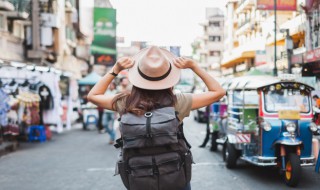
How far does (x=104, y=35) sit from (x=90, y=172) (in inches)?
1007

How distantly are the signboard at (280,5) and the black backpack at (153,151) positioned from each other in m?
20.1

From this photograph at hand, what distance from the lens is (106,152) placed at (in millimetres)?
11133

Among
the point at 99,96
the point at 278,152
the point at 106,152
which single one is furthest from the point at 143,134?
the point at 106,152

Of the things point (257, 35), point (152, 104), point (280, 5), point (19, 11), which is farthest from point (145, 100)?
point (257, 35)

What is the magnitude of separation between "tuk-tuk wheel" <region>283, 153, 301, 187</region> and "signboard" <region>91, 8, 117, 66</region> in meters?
26.2

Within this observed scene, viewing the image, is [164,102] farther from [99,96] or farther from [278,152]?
[278,152]

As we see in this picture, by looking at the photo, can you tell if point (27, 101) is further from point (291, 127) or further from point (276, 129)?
point (291, 127)

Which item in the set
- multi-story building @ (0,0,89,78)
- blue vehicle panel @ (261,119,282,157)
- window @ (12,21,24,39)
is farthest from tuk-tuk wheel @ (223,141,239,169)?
window @ (12,21,24,39)

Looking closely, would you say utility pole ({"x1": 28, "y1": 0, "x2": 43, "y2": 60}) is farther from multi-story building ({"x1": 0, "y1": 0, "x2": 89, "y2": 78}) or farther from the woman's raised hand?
the woman's raised hand

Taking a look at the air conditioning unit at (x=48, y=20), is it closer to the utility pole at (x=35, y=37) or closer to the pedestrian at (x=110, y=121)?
the utility pole at (x=35, y=37)

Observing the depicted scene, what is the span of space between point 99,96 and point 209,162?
6.72 meters

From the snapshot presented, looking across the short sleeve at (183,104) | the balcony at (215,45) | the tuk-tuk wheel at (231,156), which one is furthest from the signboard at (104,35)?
the balcony at (215,45)

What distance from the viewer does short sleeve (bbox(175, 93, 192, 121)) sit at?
306cm

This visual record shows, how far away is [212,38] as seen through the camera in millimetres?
84562
